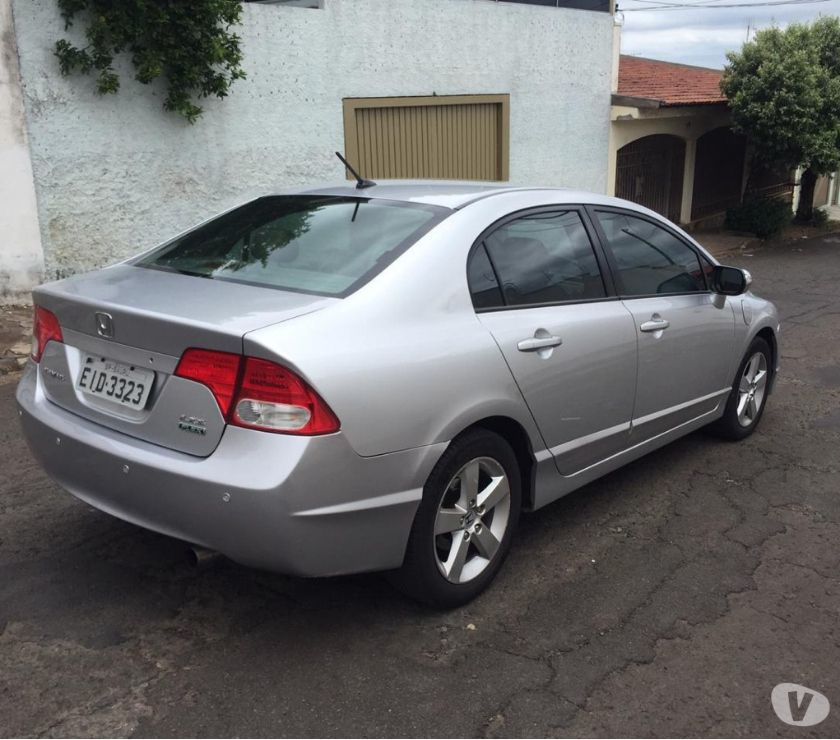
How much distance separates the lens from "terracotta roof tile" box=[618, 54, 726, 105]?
51.4 feet

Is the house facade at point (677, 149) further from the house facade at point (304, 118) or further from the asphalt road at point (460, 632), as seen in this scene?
the asphalt road at point (460, 632)

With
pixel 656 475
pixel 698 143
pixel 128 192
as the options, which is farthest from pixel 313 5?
pixel 698 143

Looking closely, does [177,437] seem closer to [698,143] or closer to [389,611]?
[389,611]

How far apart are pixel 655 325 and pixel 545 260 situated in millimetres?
737

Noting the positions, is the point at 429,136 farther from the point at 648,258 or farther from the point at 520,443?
the point at 520,443

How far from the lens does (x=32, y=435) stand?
11.1 ft

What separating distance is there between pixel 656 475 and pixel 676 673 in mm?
1938

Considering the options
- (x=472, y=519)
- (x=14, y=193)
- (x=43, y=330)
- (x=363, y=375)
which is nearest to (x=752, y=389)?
(x=472, y=519)

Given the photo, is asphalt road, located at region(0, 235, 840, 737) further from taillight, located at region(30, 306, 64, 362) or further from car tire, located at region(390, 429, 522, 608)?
taillight, located at region(30, 306, 64, 362)

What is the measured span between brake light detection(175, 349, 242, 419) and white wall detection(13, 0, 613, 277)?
616cm

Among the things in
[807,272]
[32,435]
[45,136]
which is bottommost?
[807,272]

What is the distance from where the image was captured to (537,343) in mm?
3539

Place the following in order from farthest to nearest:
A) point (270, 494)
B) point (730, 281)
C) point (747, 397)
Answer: point (747, 397) → point (730, 281) → point (270, 494)

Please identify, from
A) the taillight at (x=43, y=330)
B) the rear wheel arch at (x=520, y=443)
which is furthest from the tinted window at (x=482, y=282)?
the taillight at (x=43, y=330)
